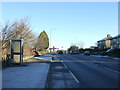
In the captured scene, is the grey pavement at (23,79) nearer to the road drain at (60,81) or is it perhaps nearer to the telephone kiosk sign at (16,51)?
the road drain at (60,81)

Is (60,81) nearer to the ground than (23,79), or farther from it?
nearer to the ground

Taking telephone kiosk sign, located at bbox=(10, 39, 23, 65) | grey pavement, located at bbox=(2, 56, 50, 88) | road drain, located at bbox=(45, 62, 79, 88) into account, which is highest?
telephone kiosk sign, located at bbox=(10, 39, 23, 65)

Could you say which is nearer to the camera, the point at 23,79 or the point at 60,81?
the point at 23,79

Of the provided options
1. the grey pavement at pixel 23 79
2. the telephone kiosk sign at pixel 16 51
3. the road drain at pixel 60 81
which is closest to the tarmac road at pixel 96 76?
the road drain at pixel 60 81

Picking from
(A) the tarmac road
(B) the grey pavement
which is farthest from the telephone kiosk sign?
(B) the grey pavement

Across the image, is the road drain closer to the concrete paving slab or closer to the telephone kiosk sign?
the concrete paving slab

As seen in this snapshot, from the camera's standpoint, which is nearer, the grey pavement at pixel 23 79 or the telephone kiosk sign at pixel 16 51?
the grey pavement at pixel 23 79

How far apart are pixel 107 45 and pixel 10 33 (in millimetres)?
96716

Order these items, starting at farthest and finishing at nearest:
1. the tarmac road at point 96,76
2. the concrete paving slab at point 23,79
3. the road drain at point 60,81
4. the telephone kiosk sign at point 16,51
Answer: the telephone kiosk sign at point 16,51 → the tarmac road at point 96,76 → the road drain at point 60,81 → the concrete paving slab at point 23,79

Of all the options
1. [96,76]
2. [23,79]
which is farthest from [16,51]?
[96,76]

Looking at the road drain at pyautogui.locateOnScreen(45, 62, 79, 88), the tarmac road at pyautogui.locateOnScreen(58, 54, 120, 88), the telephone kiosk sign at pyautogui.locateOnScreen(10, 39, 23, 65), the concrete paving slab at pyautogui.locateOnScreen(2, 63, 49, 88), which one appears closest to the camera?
the concrete paving slab at pyautogui.locateOnScreen(2, 63, 49, 88)

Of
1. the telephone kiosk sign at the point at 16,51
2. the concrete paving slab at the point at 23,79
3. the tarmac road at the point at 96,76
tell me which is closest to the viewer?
the concrete paving slab at the point at 23,79

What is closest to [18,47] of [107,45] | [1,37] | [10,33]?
[1,37]

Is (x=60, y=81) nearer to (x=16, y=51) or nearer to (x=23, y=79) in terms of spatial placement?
(x=23, y=79)
